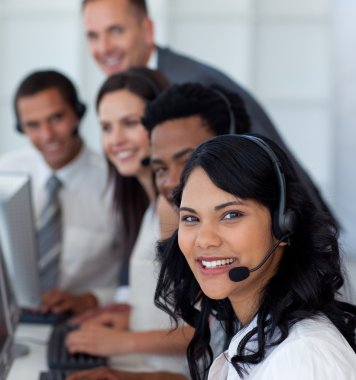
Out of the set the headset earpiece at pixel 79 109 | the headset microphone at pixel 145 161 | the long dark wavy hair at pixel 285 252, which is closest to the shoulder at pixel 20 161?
the headset earpiece at pixel 79 109

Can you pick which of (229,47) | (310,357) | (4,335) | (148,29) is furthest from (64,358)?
(229,47)

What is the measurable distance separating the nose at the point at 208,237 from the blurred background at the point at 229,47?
5399 millimetres

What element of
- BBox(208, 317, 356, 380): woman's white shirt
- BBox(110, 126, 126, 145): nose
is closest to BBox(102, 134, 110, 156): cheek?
BBox(110, 126, 126, 145): nose

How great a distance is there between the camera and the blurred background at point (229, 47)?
6742 mm

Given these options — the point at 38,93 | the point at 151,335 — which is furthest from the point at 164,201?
the point at 38,93

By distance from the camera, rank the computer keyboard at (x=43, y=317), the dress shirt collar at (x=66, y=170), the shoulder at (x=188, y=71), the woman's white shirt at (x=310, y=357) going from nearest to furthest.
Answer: the woman's white shirt at (x=310, y=357)
the computer keyboard at (x=43, y=317)
the shoulder at (x=188, y=71)
the dress shirt collar at (x=66, y=170)

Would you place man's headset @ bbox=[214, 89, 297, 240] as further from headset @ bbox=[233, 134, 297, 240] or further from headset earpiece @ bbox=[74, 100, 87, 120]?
headset earpiece @ bbox=[74, 100, 87, 120]

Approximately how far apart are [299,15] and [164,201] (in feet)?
16.6

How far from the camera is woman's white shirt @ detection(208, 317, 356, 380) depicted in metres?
1.18

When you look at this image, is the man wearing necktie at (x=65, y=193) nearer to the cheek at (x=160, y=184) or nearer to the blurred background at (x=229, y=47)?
Answer: the cheek at (x=160, y=184)

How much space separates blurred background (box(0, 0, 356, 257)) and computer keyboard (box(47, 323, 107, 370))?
182 inches

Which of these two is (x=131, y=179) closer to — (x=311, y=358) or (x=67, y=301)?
(x=67, y=301)

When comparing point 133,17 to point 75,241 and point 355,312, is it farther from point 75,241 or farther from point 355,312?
point 355,312

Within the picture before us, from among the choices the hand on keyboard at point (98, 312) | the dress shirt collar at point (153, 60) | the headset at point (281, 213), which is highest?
the headset at point (281, 213)
